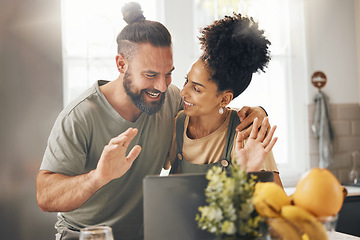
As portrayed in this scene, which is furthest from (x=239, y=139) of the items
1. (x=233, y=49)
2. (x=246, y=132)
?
(x=233, y=49)

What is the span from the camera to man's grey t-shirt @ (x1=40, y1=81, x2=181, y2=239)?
174 cm

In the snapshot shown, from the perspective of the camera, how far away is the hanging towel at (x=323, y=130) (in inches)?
117

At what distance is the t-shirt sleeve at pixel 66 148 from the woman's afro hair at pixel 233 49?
26.1 inches

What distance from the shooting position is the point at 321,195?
890 mm

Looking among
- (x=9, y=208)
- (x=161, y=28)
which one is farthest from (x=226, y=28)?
(x=9, y=208)

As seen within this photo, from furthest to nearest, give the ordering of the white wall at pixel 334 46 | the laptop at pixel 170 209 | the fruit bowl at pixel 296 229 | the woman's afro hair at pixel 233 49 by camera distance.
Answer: the white wall at pixel 334 46 → the woman's afro hair at pixel 233 49 → the laptop at pixel 170 209 → the fruit bowl at pixel 296 229

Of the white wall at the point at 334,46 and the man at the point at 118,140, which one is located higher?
the white wall at the point at 334,46

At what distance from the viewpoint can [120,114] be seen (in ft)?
6.02

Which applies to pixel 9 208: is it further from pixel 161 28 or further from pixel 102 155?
pixel 161 28

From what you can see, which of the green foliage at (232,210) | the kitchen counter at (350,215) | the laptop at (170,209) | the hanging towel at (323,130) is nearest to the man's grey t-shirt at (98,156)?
the laptop at (170,209)

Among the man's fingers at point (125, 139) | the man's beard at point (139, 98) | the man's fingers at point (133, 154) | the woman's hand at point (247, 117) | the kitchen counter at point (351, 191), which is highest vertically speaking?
the man's beard at point (139, 98)

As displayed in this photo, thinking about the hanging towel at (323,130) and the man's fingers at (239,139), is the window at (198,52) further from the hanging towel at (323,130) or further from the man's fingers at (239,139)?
the man's fingers at (239,139)

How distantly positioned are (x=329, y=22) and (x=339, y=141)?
0.93 metres

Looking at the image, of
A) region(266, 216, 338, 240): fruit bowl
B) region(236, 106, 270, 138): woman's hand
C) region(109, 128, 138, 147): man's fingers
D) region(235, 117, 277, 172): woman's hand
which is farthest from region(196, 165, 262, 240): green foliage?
region(236, 106, 270, 138): woman's hand
